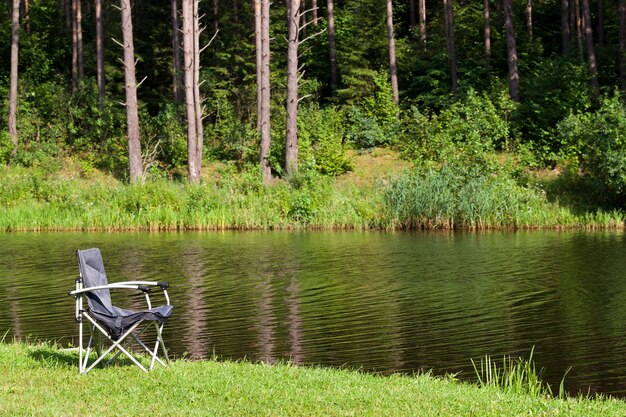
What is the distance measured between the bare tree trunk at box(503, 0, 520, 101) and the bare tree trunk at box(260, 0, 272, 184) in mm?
9525

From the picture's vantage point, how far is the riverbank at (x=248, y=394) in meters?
6.79

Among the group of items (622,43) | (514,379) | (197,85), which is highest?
(622,43)

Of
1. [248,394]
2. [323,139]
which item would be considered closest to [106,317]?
[248,394]

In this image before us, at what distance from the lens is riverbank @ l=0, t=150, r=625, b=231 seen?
1036 inches

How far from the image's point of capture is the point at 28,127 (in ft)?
118

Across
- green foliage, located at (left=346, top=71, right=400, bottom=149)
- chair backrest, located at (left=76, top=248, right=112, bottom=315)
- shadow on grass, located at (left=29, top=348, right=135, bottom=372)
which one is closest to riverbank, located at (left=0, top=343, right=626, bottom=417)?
shadow on grass, located at (left=29, top=348, right=135, bottom=372)

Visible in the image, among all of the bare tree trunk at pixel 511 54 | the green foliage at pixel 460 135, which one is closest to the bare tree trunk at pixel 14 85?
the green foliage at pixel 460 135

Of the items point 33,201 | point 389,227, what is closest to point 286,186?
point 389,227

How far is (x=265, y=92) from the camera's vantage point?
32.0m

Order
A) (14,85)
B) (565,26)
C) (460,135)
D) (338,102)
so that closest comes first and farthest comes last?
(460,135), (14,85), (565,26), (338,102)

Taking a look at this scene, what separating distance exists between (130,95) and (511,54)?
14449mm

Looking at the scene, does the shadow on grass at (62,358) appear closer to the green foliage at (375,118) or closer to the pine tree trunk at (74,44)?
the green foliage at (375,118)

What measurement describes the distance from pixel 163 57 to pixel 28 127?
937 centimetres

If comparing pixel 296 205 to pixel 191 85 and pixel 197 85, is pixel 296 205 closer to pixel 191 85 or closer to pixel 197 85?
pixel 191 85
